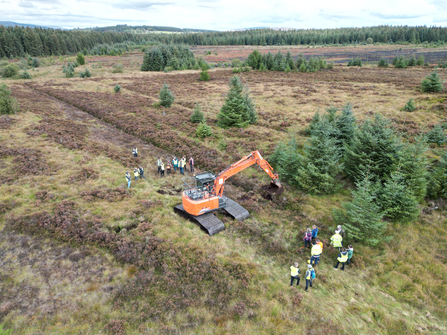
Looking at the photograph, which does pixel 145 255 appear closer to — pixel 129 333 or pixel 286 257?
pixel 129 333

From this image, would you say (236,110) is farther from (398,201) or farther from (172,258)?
(172,258)

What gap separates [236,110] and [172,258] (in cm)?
2128

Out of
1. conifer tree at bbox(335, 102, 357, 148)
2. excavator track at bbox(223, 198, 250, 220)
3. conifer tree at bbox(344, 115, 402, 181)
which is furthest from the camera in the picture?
conifer tree at bbox(335, 102, 357, 148)

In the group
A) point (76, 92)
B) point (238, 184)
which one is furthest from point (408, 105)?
point (76, 92)

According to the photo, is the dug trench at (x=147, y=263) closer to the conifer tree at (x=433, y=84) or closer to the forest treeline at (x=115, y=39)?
the conifer tree at (x=433, y=84)

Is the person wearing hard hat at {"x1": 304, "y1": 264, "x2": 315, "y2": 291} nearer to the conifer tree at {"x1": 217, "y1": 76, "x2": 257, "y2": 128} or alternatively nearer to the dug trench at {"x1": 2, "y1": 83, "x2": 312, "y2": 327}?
the dug trench at {"x1": 2, "y1": 83, "x2": 312, "y2": 327}

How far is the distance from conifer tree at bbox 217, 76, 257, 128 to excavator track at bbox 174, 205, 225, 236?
16668mm

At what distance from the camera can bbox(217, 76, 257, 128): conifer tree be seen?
28.7 meters

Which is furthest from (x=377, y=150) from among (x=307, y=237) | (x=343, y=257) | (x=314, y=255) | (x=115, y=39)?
(x=115, y=39)

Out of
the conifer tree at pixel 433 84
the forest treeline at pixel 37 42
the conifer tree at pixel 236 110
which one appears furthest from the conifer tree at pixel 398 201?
the forest treeline at pixel 37 42

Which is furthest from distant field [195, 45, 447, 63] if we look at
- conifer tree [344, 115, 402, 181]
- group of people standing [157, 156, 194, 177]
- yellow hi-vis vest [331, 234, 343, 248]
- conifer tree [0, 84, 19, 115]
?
yellow hi-vis vest [331, 234, 343, 248]

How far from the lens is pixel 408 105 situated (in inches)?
1212

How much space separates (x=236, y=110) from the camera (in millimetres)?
29656

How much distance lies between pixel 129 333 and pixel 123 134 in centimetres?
2436
